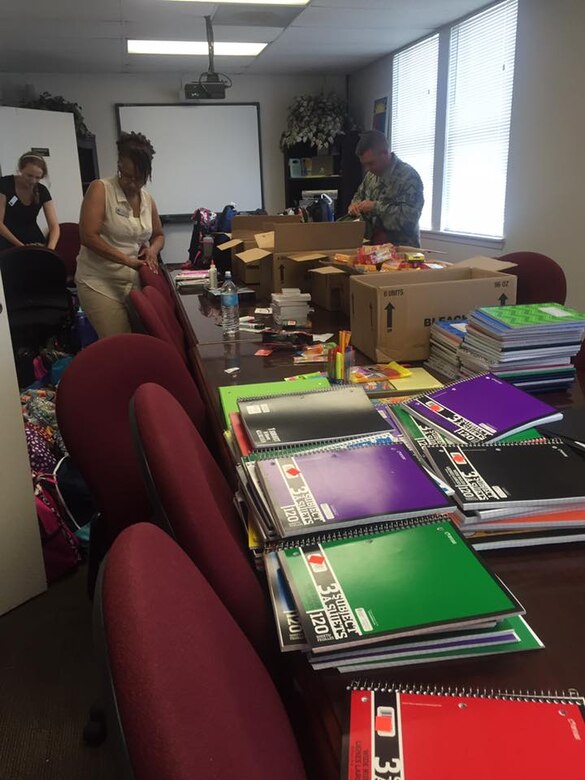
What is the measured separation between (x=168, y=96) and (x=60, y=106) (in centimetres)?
137

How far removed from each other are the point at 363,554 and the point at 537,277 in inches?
95.4

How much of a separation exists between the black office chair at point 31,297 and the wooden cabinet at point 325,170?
4.43 m

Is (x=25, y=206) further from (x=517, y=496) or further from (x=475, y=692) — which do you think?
(x=475, y=692)

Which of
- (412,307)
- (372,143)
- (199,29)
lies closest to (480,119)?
(372,143)

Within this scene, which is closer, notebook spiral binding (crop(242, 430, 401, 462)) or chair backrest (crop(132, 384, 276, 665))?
chair backrest (crop(132, 384, 276, 665))

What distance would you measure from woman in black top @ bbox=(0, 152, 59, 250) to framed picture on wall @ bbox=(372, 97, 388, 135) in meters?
3.58

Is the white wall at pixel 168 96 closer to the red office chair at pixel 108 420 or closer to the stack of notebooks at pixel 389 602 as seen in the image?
the red office chair at pixel 108 420

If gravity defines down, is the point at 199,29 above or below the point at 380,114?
above

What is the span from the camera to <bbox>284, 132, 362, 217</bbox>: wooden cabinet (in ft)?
23.3

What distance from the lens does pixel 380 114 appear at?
6.54 m

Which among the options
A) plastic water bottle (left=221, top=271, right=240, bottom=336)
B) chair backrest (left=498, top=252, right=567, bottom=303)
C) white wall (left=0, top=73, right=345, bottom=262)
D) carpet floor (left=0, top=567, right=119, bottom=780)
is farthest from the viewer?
white wall (left=0, top=73, right=345, bottom=262)

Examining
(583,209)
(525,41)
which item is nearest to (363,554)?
(583,209)

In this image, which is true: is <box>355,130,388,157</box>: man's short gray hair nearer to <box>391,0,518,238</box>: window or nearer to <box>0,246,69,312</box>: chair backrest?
<box>391,0,518,238</box>: window

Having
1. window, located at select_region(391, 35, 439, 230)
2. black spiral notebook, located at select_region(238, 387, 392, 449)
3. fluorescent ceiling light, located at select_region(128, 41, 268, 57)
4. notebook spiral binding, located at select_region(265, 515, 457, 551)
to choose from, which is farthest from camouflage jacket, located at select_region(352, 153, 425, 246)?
notebook spiral binding, located at select_region(265, 515, 457, 551)
